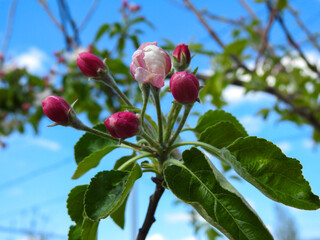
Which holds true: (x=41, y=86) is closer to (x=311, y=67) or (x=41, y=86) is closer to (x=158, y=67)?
(x=311, y=67)

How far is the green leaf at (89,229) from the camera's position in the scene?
54 cm

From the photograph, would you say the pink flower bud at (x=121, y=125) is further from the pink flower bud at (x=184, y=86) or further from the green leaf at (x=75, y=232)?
the green leaf at (x=75, y=232)

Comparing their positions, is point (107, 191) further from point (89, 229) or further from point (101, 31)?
point (101, 31)

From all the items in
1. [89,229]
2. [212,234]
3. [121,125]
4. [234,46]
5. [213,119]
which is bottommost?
[89,229]

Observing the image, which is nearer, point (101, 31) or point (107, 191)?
point (107, 191)

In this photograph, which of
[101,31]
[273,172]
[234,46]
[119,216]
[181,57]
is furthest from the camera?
[101,31]

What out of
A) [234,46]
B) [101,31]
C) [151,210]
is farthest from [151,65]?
[101,31]

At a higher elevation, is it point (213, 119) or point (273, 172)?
point (213, 119)

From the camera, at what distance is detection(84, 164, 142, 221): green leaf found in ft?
1.64

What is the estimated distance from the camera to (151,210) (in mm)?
547

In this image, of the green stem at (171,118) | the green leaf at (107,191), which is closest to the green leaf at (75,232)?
the green leaf at (107,191)

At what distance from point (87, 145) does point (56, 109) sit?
0.59 ft

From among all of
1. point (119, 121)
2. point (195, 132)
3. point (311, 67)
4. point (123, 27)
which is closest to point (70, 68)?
point (123, 27)

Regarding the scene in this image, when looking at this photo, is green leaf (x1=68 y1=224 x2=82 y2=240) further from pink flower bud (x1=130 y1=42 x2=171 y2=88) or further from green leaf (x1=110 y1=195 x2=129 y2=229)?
pink flower bud (x1=130 y1=42 x2=171 y2=88)
